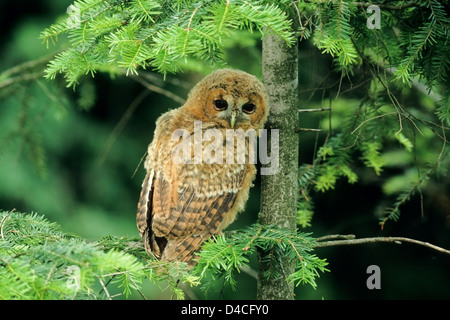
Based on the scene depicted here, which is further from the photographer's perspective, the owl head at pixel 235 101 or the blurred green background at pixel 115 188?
the blurred green background at pixel 115 188

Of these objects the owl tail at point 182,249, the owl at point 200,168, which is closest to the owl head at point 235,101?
the owl at point 200,168

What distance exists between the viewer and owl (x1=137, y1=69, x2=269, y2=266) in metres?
2.53

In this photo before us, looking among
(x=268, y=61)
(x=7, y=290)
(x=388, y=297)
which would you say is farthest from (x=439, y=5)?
(x=388, y=297)

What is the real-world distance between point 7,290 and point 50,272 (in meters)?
0.13

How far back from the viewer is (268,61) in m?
2.50

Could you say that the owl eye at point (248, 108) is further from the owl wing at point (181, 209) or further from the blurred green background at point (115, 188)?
the blurred green background at point (115, 188)

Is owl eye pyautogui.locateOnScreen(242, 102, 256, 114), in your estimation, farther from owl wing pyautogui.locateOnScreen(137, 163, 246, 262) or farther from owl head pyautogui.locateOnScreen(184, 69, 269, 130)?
owl wing pyautogui.locateOnScreen(137, 163, 246, 262)

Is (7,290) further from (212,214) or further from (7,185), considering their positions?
(7,185)

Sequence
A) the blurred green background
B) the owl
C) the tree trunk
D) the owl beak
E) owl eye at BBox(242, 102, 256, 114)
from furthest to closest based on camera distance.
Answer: the blurred green background < owl eye at BBox(242, 102, 256, 114) < the owl beak < the owl < the tree trunk

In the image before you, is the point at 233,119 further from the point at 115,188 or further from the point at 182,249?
the point at 115,188

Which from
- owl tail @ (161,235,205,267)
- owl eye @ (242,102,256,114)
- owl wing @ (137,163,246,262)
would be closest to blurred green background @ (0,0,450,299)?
owl eye @ (242,102,256,114)

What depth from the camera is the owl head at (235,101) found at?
2.83m

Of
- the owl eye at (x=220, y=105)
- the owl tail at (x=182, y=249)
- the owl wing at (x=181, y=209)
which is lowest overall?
the owl tail at (x=182, y=249)

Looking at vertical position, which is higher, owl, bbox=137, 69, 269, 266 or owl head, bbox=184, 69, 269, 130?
owl head, bbox=184, 69, 269, 130
